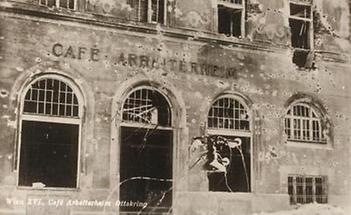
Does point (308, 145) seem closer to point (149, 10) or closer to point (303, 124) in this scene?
point (303, 124)

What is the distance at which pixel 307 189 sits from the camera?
32.1 feet

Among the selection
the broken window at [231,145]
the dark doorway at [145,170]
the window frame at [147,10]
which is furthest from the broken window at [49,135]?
the broken window at [231,145]

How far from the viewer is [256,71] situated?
Result: 959 centimetres

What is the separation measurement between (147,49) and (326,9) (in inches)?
143

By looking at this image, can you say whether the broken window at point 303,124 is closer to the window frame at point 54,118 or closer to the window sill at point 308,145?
the window sill at point 308,145

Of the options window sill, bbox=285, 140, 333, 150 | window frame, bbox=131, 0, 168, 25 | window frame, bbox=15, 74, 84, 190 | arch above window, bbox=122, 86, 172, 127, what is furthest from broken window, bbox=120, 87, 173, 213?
window sill, bbox=285, 140, 333, 150

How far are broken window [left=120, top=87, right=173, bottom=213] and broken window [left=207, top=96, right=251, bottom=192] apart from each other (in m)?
0.80

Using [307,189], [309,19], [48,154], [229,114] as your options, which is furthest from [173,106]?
[309,19]

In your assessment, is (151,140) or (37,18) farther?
(151,140)

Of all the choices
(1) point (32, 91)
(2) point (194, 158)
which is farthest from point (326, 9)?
(1) point (32, 91)

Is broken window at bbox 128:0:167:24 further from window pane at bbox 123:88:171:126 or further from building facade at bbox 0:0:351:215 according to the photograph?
window pane at bbox 123:88:171:126

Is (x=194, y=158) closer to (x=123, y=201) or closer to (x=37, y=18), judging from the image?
(x=123, y=201)

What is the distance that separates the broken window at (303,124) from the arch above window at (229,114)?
892 millimetres

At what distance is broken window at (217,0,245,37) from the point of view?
9664 mm
